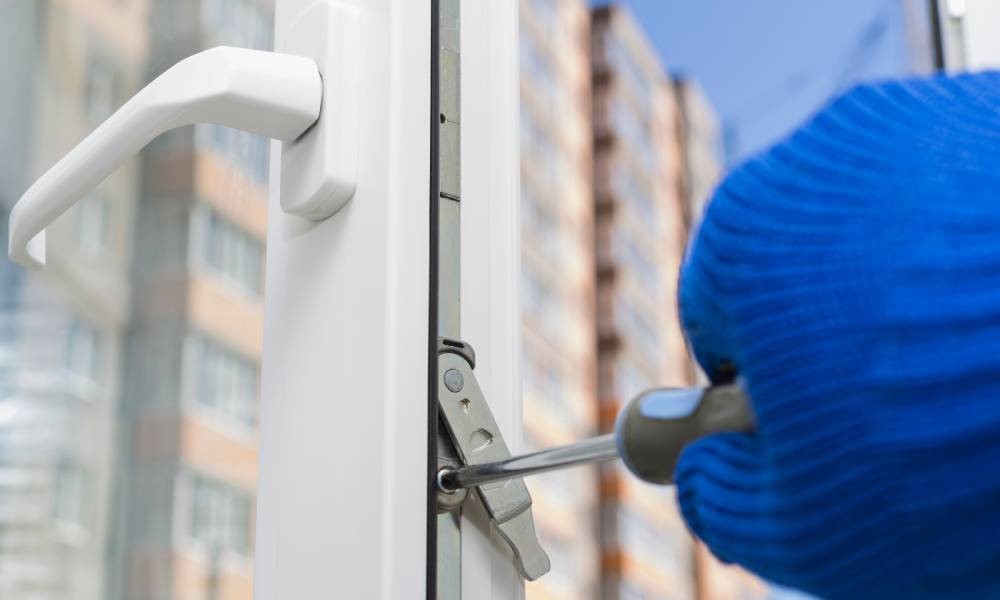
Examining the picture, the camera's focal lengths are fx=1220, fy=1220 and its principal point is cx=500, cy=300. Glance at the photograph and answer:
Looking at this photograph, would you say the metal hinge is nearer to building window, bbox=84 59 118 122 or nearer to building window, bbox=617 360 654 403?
building window, bbox=84 59 118 122

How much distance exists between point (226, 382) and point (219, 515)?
48 mm

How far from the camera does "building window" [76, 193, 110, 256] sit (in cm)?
45

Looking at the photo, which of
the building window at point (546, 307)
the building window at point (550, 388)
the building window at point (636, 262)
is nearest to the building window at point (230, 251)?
the building window at point (546, 307)

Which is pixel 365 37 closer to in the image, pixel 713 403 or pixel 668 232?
pixel 713 403

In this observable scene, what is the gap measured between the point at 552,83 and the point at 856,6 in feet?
26.8

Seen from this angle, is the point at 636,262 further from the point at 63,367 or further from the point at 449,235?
the point at 449,235

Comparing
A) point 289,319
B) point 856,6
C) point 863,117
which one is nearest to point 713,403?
point 863,117

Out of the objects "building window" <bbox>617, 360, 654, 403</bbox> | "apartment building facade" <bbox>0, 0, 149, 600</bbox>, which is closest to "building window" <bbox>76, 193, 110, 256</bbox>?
"apartment building facade" <bbox>0, 0, 149, 600</bbox>

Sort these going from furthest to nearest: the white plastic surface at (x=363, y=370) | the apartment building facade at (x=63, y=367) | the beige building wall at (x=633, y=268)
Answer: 1. the beige building wall at (x=633, y=268)
2. the apartment building facade at (x=63, y=367)
3. the white plastic surface at (x=363, y=370)

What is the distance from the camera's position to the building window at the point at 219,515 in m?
0.39

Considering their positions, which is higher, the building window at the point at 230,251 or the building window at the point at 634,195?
the building window at the point at 634,195

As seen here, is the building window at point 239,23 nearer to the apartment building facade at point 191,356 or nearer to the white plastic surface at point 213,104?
the apartment building facade at point 191,356

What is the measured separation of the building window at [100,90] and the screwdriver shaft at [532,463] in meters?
0.27

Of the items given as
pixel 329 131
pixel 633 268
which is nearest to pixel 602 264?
pixel 633 268
